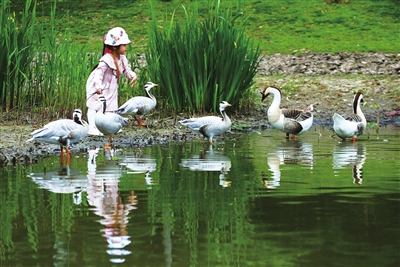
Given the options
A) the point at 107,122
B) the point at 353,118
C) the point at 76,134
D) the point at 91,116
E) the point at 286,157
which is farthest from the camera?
the point at 353,118

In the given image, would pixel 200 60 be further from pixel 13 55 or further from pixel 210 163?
pixel 210 163

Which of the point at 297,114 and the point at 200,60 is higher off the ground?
the point at 200,60

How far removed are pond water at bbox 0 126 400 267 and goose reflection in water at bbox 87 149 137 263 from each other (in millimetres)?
14

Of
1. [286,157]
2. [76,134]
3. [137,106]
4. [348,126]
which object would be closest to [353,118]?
[348,126]

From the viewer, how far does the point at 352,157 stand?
12.4 metres

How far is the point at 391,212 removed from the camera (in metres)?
7.98

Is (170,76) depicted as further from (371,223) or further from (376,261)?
(376,261)

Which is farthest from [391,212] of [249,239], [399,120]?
[399,120]

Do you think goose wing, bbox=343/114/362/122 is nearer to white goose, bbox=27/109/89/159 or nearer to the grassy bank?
the grassy bank

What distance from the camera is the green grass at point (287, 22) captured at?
99.3 ft

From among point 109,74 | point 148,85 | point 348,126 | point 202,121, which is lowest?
point 348,126

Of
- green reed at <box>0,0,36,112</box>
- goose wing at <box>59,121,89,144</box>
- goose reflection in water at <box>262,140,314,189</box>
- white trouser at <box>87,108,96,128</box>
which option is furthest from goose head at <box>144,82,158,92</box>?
goose wing at <box>59,121,89,144</box>

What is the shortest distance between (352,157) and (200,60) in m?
4.73

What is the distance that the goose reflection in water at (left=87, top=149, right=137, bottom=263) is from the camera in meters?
6.63
